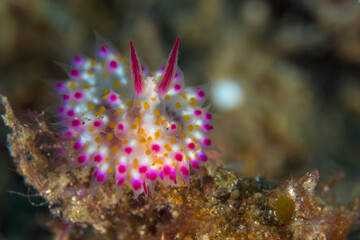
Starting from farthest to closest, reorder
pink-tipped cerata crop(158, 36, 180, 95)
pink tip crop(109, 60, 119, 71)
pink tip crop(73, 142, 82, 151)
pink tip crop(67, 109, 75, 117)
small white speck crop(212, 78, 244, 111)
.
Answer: small white speck crop(212, 78, 244, 111), pink tip crop(109, 60, 119, 71), pink tip crop(67, 109, 75, 117), pink tip crop(73, 142, 82, 151), pink-tipped cerata crop(158, 36, 180, 95)

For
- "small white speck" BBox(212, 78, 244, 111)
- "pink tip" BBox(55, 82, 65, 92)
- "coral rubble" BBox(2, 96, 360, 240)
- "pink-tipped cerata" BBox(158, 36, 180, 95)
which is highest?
"small white speck" BBox(212, 78, 244, 111)

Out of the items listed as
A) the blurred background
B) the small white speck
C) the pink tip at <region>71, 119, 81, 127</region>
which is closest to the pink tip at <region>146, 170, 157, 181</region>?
the pink tip at <region>71, 119, 81, 127</region>

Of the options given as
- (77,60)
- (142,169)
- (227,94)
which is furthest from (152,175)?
(227,94)

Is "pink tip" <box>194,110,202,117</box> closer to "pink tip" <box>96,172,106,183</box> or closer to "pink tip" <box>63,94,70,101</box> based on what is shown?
"pink tip" <box>96,172,106,183</box>

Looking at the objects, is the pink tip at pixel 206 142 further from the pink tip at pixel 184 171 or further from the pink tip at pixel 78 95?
the pink tip at pixel 78 95

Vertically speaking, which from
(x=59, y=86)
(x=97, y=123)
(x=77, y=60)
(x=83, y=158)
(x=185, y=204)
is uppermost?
(x=77, y=60)

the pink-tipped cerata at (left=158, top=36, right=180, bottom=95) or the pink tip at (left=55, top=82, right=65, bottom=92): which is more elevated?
the pink tip at (left=55, top=82, right=65, bottom=92)

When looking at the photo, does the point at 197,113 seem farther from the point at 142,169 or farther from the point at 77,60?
the point at 77,60
